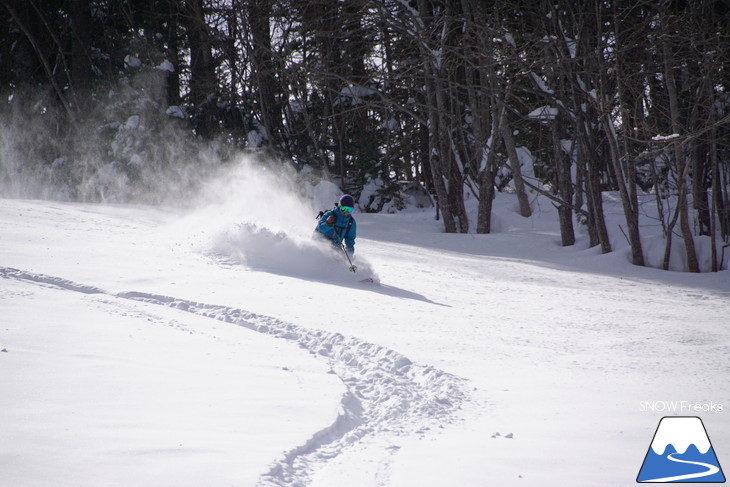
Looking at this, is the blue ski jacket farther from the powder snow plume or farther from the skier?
the powder snow plume

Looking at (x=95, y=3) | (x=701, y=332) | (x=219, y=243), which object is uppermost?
(x=95, y=3)

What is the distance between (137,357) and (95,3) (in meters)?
24.7

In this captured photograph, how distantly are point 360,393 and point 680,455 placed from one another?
2164 mm

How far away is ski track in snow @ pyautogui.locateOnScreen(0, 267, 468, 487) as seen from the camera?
3461 mm

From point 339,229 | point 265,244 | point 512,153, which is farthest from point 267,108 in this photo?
point 339,229

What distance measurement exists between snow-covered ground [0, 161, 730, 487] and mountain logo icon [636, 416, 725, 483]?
0.08 metres

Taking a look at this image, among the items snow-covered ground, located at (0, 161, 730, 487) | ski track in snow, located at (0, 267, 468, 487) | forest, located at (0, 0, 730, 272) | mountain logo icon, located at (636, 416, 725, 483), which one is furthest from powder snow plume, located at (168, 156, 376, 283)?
mountain logo icon, located at (636, 416, 725, 483)

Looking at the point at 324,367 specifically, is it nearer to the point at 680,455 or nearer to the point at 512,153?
the point at 680,455

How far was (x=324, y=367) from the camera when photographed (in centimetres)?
523

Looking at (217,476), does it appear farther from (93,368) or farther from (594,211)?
(594,211)

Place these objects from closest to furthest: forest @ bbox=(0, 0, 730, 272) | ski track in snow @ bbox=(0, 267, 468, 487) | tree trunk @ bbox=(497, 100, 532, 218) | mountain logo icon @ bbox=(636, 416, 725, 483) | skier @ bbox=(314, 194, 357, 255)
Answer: mountain logo icon @ bbox=(636, 416, 725, 483) < ski track in snow @ bbox=(0, 267, 468, 487) < skier @ bbox=(314, 194, 357, 255) < tree trunk @ bbox=(497, 100, 532, 218) < forest @ bbox=(0, 0, 730, 272)

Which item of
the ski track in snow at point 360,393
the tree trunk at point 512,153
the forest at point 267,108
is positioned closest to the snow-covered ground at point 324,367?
the ski track in snow at point 360,393

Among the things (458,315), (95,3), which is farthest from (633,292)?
(95,3)

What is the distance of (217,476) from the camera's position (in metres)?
3.01
